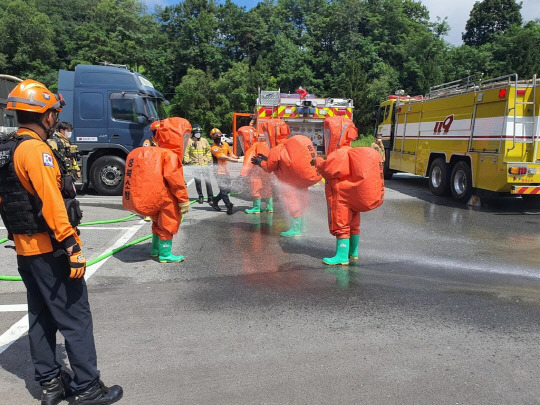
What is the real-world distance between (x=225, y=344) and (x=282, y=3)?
76.1 m

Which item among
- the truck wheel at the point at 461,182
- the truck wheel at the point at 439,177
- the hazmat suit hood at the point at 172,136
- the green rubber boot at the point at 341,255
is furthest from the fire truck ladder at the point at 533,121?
the hazmat suit hood at the point at 172,136

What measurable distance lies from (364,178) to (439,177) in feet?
24.8

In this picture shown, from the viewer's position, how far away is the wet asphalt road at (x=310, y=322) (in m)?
3.03

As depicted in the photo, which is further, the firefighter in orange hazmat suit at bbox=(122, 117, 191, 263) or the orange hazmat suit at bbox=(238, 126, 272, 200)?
the orange hazmat suit at bbox=(238, 126, 272, 200)

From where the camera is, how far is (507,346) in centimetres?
361

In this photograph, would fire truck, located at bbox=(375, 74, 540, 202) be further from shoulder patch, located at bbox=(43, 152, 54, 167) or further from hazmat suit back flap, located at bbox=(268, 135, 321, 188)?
shoulder patch, located at bbox=(43, 152, 54, 167)

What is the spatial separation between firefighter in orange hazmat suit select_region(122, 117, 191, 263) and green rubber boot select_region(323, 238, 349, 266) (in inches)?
76.2

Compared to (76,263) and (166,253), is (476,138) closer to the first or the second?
(166,253)

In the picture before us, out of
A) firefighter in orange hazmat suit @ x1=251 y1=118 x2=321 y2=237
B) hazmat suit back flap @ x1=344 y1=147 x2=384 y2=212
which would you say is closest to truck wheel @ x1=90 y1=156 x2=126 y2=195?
firefighter in orange hazmat suit @ x1=251 y1=118 x2=321 y2=237

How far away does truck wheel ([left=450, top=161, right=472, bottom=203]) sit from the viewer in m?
10.8

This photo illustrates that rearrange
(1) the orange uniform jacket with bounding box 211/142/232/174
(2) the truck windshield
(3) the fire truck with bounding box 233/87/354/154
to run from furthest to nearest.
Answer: (3) the fire truck with bounding box 233/87/354/154, (2) the truck windshield, (1) the orange uniform jacket with bounding box 211/142/232/174

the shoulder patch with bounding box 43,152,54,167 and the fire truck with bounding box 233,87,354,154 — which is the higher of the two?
the fire truck with bounding box 233,87,354,154

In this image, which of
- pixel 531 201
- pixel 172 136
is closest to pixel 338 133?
pixel 172 136

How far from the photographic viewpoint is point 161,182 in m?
5.52
